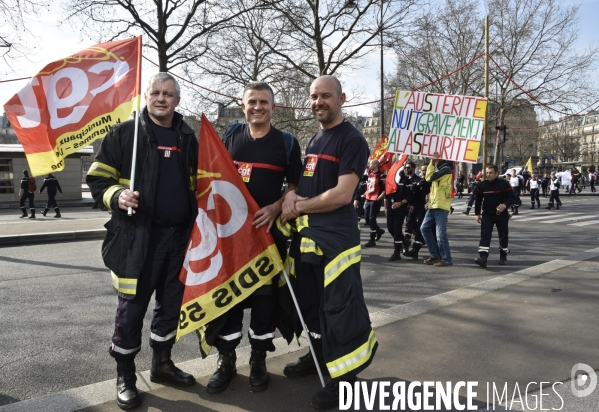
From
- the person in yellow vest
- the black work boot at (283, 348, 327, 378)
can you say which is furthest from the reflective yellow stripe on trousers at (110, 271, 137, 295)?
the person in yellow vest

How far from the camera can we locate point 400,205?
360 inches

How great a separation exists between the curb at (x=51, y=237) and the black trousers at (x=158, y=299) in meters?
9.01

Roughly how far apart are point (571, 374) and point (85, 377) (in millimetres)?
3469

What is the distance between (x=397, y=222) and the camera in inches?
357

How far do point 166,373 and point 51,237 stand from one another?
31.0ft

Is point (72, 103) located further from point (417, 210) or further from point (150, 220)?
point (417, 210)

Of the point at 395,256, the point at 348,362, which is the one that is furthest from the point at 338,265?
the point at 395,256

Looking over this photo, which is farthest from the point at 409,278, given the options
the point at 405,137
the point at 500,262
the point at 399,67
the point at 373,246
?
the point at 399,67

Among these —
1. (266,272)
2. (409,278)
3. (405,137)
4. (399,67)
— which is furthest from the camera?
(399,67)

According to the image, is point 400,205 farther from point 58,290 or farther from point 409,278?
point 58,290

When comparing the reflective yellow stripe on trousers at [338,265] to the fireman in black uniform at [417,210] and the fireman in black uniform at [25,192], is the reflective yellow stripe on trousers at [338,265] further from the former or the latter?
the fireman in black uniform at [25,192]

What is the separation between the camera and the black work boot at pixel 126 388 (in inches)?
121

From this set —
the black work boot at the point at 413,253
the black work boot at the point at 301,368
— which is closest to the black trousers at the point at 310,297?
the black work boot at the point at 301,368

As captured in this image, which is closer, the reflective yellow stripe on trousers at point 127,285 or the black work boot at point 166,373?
the reflective yellow stripe on trousers at point 127,285
